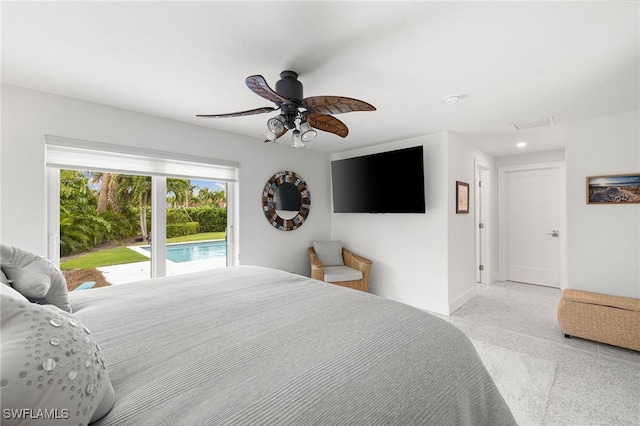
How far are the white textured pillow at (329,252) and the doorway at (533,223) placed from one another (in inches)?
123

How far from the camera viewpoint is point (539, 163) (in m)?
→ 4.66

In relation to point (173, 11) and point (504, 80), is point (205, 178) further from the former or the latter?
point (504, 80)

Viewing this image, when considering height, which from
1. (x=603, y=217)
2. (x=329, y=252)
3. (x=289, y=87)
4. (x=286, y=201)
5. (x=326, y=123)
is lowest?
(x=329, y=252)

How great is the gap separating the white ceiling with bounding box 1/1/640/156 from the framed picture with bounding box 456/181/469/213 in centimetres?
120

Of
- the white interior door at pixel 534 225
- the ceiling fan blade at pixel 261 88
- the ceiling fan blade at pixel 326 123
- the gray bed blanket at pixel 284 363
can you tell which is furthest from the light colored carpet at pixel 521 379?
the white interior door at pixel 534 225

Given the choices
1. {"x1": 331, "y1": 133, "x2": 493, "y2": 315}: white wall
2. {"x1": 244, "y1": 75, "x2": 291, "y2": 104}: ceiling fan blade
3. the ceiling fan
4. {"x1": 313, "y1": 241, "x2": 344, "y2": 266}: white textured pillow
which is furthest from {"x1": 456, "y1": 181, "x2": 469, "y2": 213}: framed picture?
{"x1": 244, "y1": 75, "x2": 291, "y2": 104}: ceiling fan blade

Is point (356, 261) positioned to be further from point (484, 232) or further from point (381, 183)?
point (484, 232)

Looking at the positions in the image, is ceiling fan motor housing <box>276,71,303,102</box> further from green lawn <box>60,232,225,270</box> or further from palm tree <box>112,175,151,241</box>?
green lawn <box>60,232,225,270</box>

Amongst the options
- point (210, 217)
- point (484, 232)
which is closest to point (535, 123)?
point (484, 232)

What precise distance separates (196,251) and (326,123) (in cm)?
236

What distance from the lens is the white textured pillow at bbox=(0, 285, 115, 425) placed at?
1.70ft

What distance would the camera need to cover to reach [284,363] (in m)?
0.90

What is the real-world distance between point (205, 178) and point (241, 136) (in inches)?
29.3

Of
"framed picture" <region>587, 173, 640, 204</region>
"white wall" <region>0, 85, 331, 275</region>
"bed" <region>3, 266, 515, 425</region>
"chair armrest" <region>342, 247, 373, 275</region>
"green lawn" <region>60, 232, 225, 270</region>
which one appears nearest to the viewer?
"bed" <region>3, 266, 515, 425</region>
